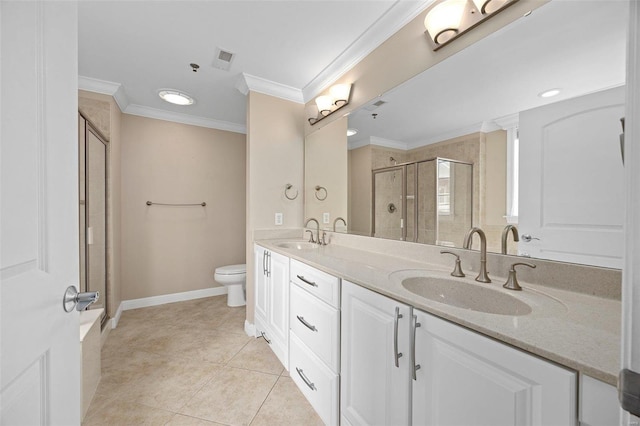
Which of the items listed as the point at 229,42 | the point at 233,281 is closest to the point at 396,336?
the point at 229,42

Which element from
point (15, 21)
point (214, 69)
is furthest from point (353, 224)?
point (15, 21)

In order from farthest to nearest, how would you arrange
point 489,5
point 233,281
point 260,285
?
point 233,281 → point 260,285 → point 489,5

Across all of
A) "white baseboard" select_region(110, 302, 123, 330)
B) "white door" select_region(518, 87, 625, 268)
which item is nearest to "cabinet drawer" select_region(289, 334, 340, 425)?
"white door" select_region(518, 87, 625, 268)

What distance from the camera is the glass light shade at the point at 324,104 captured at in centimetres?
233

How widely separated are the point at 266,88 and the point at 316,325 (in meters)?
2.17

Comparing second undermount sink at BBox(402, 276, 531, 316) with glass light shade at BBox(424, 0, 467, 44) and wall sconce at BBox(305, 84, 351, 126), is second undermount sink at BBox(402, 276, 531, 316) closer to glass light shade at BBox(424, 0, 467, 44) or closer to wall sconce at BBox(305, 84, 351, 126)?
glass light shade at BBox(424, 0, 467, 44)

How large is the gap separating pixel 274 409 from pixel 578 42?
7.38ft

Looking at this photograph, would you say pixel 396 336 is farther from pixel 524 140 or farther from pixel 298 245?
pixel 298 245

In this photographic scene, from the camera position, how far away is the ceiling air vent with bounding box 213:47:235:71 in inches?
80.0

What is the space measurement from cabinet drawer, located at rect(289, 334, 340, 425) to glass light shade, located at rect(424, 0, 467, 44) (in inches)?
73.2

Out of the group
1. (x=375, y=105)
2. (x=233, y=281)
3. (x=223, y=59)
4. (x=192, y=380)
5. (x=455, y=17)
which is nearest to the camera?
(x=455, y=17)

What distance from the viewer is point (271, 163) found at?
256 cm

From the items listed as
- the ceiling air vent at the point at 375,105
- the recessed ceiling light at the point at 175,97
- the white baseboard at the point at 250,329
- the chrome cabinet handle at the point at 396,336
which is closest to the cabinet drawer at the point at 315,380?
the chrome cabinet handle at the point at 396,336

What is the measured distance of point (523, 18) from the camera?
107cm
